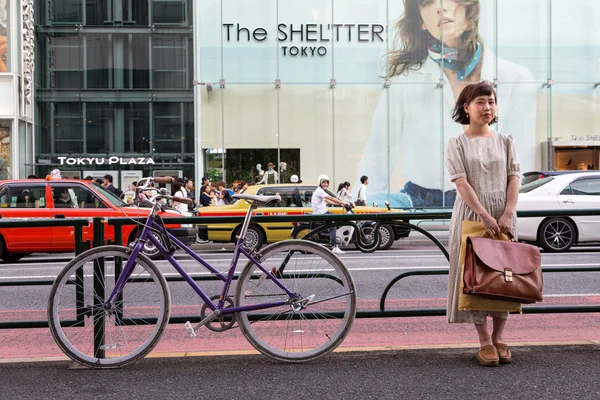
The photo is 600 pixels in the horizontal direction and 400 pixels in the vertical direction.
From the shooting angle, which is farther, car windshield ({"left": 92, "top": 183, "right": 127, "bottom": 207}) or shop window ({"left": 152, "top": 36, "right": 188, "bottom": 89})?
shop window ({"left": 152, "top": 36, "right": 188, "bottom": 89})

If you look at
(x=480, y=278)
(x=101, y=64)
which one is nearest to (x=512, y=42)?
(x=101, y=64)

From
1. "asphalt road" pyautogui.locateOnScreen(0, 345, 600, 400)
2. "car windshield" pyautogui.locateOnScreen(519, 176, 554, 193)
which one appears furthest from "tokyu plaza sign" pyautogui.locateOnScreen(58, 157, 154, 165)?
"asphalt road" pyautogui.locateOnScreen(0, 345, 600, 400)

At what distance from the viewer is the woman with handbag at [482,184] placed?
15.4 ft

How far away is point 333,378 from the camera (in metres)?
4.51

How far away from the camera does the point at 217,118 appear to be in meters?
26.7

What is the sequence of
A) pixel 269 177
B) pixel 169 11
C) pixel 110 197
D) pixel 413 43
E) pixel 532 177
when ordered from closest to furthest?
pixel 110 197
pixel 532 177
pixel 269 177
pixel 413 43
pixel 169 11

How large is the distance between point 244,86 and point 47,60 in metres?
8.52

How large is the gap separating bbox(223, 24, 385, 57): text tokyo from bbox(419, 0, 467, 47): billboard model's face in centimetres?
160

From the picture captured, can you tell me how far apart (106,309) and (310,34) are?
2307cm

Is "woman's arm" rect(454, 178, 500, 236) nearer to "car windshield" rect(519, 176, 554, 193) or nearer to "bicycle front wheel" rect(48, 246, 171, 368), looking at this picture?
"bicycle front wheel" rect(48, 246, 171, 368)

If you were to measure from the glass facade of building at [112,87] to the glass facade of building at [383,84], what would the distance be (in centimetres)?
296

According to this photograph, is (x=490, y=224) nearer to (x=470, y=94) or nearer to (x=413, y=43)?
(x=470, y=94)

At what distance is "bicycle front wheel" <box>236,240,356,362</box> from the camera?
4.77 m

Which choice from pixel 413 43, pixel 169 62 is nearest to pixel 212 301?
pixel 413 43
